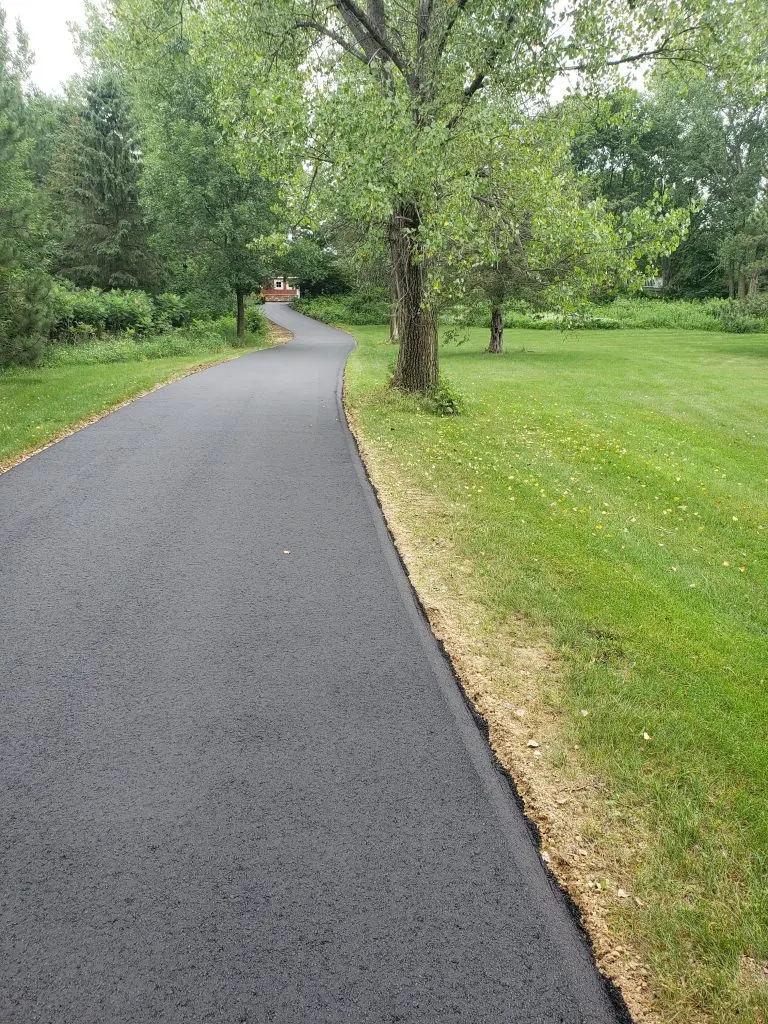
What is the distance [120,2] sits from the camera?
12758 millimetres

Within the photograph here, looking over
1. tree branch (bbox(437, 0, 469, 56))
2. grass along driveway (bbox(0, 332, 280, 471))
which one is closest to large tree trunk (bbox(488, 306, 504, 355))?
grass along driveway (bbox(0, 332, 280, 471))

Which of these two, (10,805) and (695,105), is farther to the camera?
(695,105)

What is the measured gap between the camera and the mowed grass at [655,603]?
2391 millimetres

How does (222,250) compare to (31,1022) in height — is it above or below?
above

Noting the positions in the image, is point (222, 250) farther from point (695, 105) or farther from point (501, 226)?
point (695, 105)

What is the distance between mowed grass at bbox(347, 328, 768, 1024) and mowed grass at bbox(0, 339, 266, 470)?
16.7 ft

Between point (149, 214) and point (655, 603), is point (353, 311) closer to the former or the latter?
point (149, 214)

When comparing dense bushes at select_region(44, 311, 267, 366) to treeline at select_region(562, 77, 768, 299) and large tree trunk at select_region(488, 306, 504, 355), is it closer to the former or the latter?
large tree trunk at select_region(488, 306, 504, 355)

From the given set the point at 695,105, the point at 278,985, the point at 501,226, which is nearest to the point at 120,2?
the point at 501,226

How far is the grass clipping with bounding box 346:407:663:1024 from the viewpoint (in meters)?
2.38

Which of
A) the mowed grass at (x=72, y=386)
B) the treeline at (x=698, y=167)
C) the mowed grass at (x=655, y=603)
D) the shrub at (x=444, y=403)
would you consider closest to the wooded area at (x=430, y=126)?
the shrub at (x=444, y=403)

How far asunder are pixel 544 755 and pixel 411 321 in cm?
1071

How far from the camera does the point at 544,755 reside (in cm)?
326

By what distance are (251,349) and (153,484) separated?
68.7ft
